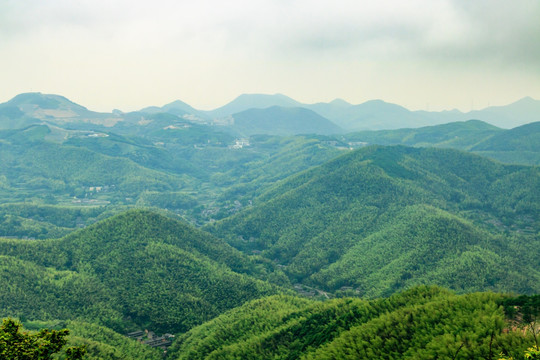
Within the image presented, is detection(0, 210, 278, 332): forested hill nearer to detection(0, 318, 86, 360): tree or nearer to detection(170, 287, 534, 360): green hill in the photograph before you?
detection(170, 287, 534, 360): green hill

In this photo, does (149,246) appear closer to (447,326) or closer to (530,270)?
(447,326)

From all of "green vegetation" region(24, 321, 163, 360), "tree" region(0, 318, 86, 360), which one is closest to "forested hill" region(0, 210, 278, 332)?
"green vegetation" region(24, 321, 163, 360)

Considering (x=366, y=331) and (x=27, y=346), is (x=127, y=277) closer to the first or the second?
(x=366, y=331)

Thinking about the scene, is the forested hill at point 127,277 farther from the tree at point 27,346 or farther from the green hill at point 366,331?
the tree at point 27,346

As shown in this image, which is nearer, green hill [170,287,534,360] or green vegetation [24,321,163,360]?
green hill [170,287,534,360]

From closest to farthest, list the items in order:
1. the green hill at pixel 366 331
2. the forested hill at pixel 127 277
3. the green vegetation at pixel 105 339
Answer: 1. the green hill at pixel 366 331
2. the green vegetation at pixel 105 339
3. the forested hill at pixel 127 277

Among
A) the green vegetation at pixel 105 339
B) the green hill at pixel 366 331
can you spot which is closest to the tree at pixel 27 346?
the green hill at pixel 366 331

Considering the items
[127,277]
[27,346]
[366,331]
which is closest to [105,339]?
[127,277]

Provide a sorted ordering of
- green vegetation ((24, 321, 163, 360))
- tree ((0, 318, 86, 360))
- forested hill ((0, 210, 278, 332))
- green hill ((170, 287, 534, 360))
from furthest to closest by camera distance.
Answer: forested hill ((0, 210, 278, 332)) → green vegetation ((24, 321, 163, 360)) → green hill ((170, 287, 534, 360)) → tree ((0, 318, 86, 360))
